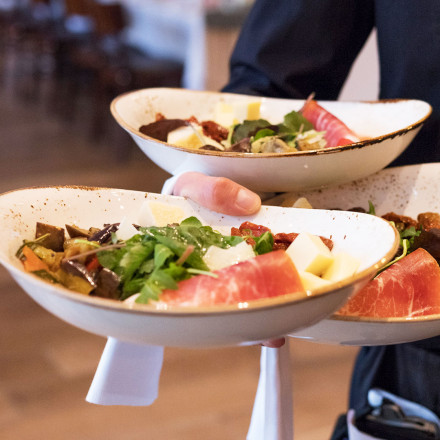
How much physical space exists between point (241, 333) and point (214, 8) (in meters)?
3.88

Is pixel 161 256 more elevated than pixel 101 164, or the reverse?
pixel 161 256

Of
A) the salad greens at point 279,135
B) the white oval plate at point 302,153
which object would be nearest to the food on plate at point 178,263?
the white oval plate at point 302,153

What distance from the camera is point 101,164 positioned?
4793mm

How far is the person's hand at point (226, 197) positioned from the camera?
0.96 metres

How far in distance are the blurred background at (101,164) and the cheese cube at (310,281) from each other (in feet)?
5.62

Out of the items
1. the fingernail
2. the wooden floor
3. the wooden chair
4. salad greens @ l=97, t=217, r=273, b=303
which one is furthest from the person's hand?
the wooden chair

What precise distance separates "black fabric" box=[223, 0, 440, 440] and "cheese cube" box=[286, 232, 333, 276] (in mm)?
636

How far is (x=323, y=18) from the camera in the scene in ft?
4.77

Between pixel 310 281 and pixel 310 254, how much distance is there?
1.8 inches

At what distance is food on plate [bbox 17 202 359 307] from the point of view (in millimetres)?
712

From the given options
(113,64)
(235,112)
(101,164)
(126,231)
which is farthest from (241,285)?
(113,64)

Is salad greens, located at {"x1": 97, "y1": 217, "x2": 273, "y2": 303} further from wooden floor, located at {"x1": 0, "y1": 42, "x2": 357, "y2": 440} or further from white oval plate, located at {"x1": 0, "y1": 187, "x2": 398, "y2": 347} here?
wooden floor, located at {"x1": 0, "y1": 42, "x2": 357, "y2": 440}

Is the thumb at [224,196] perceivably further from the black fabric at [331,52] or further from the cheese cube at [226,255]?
the black fabric at [331,52]

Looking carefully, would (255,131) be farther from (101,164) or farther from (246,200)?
(101,164)
